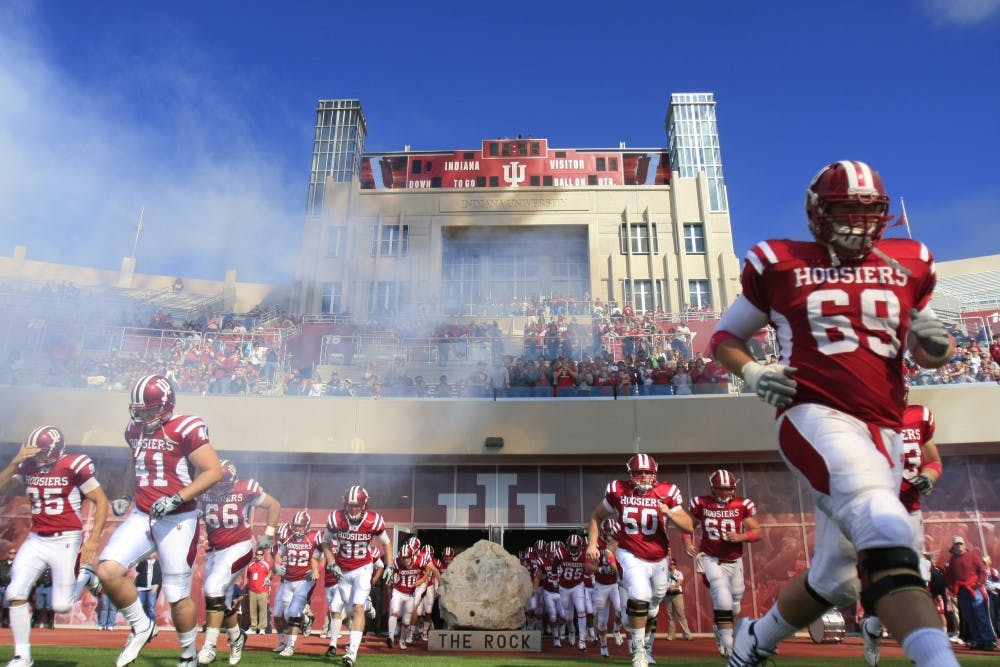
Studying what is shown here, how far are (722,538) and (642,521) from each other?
1401mm

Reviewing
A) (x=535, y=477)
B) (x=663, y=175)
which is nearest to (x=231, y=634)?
(x=535, y=477)

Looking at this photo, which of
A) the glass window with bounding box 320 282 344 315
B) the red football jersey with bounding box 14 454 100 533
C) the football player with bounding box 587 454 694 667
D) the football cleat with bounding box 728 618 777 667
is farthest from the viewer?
the glass window with bounding box 320 282 344 315

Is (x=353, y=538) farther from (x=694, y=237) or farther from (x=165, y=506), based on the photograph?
(x=694, y=237)

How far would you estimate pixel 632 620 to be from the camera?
6.51 meters

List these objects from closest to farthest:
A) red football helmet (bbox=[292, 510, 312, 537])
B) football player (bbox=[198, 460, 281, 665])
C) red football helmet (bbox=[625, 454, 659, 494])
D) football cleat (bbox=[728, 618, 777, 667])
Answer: football cleat (bbox=[728, 618, 777, 667])
football player (bbox=[198, 460, 281, 665])
red football helmet (bbox=[625, 454, 659, 494])
red football helmet (bbox=[292, 510, 312, 537])

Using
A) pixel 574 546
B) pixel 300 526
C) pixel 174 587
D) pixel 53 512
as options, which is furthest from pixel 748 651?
pixel 574 546

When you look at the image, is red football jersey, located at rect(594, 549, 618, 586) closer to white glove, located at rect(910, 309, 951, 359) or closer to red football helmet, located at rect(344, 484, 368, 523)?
red football helmet, located at rect(344, 484, 368, 523)

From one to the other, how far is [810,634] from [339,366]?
14.2 meters

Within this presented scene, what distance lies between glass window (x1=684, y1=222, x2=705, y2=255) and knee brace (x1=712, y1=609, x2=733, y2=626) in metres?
27.5

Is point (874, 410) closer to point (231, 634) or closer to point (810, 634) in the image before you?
point (231, 634)

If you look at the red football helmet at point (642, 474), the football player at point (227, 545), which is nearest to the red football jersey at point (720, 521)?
the red football helmet at point (642, 474)

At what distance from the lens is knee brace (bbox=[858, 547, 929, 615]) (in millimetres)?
2254

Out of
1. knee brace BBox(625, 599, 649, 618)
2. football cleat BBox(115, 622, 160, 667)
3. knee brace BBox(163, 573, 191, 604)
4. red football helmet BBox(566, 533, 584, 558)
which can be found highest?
red football helmet BBox(566, 533, 584, 558)

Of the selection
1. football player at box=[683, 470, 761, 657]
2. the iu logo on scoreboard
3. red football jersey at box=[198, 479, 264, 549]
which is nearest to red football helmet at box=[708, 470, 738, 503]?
football player at box=[683, 470, 761, 657]
